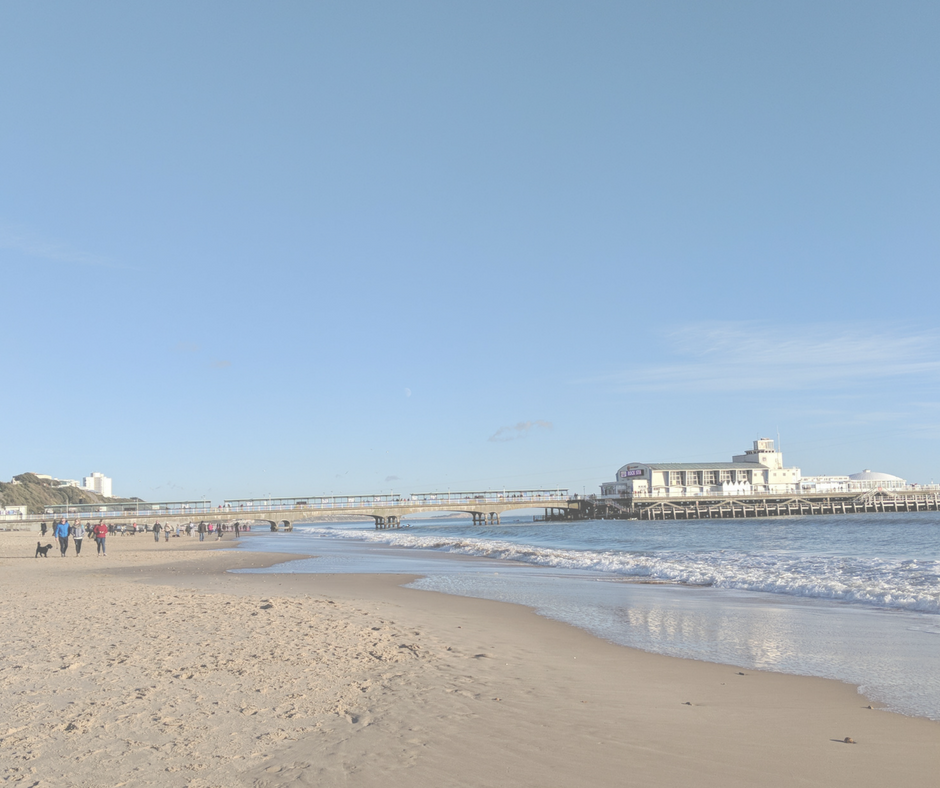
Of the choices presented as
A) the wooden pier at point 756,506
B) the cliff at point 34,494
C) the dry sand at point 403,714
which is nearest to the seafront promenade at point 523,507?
the wooden pier at point 756,506

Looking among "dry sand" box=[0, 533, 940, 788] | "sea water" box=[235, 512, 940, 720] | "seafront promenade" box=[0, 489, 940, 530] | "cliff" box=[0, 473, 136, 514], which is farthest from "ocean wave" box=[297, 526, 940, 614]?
"cliff" box=[0, 473, 136, 514]

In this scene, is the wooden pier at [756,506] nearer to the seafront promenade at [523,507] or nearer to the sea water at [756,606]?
the seafront promenade at [523,507]

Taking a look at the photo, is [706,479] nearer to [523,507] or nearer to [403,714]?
[523,507]

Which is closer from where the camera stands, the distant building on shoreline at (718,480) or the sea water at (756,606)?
the sea water at (756,606)

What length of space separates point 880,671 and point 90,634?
954 cm

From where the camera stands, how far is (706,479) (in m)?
99.8

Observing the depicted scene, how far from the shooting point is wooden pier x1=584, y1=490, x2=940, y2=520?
92938 mm

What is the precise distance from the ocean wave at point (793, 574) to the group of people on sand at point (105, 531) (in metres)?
19.4

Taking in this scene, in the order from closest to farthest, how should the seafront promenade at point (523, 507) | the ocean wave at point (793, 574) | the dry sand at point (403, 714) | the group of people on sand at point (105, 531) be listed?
the dry sand at point (403, 714)
the ocean wave at point (793, 574)
the group of people on sand at point (105, 531)
the seafront promenade at point (523, 507)

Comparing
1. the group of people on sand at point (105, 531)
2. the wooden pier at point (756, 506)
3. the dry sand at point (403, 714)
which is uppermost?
the dry sand at point (403, 714)

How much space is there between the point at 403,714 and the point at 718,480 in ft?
332

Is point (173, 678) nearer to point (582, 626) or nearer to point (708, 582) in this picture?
point (582, 626)

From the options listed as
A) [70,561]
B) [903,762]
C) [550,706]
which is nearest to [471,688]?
[550,706]

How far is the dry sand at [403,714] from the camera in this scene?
452cm
